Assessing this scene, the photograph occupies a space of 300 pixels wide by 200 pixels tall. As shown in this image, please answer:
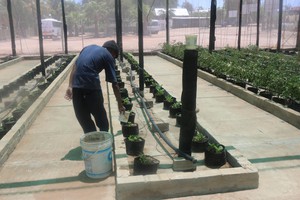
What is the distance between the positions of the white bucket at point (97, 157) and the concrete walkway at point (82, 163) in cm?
10

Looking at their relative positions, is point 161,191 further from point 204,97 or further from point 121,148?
point 204,97

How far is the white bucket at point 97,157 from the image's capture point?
3.96 m

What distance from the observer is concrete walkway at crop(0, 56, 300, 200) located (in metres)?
3.81

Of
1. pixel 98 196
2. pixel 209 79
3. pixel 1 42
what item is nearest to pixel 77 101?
pixel 98 196

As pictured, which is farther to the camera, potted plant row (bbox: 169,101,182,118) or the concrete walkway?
potted plant row (bbox: 169,101,182,118)

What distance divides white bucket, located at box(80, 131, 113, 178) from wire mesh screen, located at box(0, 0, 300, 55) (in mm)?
15612

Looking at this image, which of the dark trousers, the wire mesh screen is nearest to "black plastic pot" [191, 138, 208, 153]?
the dark trousers

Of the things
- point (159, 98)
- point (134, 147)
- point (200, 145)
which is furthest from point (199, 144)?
point (159, 98)

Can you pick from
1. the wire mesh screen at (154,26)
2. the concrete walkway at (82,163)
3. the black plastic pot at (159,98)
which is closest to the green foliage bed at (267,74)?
the concrete walkway at (82,163)

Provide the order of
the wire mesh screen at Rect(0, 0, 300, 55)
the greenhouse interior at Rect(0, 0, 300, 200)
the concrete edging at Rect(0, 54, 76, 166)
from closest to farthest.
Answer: the greenhouse interior at Rect(0, 0, 300, 200), the concrete edging at Rect(0, 54, 76, 166), the wire mesh screen at Rect(0, 0, 300, 55)

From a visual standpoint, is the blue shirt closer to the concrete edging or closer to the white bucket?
the white bucket

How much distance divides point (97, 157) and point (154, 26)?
45797mm

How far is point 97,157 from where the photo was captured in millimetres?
3990

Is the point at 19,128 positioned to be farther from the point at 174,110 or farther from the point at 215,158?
the point at 215,158
